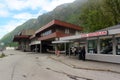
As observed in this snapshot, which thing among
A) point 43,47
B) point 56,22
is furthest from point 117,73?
point 43,47

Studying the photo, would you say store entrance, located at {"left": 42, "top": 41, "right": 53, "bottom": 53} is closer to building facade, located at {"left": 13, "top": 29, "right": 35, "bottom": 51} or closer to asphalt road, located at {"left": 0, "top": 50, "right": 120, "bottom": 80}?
building facade, located at {"left": 13, "top": 29, "right": 35, "bottom": 51}

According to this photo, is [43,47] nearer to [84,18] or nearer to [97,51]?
[84,18]

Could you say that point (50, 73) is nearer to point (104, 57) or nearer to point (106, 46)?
point (106, 46)

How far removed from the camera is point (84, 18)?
62.8m

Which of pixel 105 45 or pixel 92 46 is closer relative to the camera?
pixel 105 45

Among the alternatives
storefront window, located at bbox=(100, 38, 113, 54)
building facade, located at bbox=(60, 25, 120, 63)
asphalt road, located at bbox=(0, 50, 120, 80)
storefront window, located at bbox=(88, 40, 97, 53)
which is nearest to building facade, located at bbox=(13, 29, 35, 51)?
storefront window, located at bbox=(88, 40, 97, 53)

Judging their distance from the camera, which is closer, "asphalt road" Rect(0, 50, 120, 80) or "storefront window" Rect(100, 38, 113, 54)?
"asphalt road" Rect(0, 50, 120, 80)

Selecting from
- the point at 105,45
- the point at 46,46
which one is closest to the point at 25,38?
the point at 46,46

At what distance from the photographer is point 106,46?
26.3 meters

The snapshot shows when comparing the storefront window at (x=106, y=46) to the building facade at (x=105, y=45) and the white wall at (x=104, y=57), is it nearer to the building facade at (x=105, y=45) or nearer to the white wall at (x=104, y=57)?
the building facade at (x=105, y=45)

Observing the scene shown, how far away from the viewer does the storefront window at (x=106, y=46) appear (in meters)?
25.8

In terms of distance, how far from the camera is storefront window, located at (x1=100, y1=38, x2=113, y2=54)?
84.6ft

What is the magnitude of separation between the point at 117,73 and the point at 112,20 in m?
36.8

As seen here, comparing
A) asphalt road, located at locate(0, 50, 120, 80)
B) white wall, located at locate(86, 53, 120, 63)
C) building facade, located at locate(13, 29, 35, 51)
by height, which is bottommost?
asphalt road, located at locate(0, 50, 120, 80)
